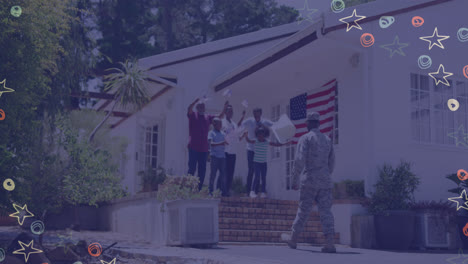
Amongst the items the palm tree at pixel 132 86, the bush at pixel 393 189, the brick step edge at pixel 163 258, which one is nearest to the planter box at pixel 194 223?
the brick step edge at pixel 163 258

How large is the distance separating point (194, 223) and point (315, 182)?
1.84m

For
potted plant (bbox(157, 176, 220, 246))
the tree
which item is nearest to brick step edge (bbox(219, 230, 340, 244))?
potted plant (bbox(157, 176, 220, 246))

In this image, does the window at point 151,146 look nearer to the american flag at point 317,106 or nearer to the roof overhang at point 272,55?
the roof overhang at point 272,55

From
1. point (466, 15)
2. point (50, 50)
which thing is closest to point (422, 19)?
point (466, 15)

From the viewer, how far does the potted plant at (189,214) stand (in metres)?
8.22

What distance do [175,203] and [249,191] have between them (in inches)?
130

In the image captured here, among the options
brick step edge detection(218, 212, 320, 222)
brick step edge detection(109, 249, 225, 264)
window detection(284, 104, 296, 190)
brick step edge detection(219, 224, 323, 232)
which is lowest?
brick step edge detection(109, 249, 225, 264)

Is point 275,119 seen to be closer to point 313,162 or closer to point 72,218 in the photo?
point 72,218

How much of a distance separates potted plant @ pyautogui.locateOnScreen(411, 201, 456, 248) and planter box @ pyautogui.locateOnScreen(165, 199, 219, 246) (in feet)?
11.6

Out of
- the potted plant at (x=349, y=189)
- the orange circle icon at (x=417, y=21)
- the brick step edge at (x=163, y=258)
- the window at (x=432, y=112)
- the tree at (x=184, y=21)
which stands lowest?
the brick step edge at (x=163, y=258)

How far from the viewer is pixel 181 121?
1381 centimetres

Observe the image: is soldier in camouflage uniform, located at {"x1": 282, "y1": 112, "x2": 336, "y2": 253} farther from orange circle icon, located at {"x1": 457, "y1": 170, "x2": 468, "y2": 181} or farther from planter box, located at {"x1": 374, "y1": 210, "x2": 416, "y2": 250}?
orange circle icon, located at {"x1": 457, "y1": 170, "x2": 468, "y2": 181}

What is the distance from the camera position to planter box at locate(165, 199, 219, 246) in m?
8.20

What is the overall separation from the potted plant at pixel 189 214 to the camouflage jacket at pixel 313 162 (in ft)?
4.50
